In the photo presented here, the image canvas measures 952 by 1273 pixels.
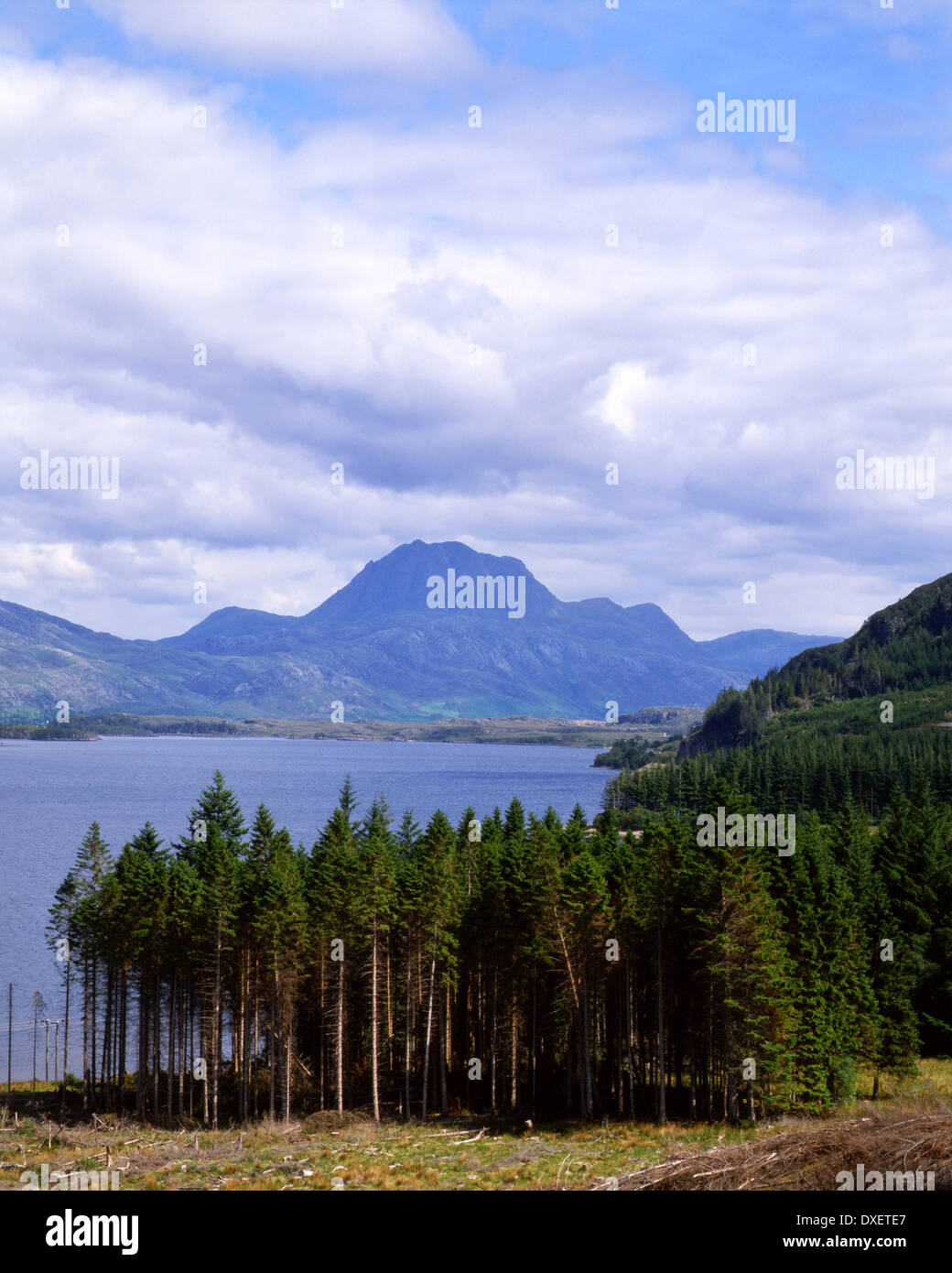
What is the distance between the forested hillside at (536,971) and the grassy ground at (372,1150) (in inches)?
134

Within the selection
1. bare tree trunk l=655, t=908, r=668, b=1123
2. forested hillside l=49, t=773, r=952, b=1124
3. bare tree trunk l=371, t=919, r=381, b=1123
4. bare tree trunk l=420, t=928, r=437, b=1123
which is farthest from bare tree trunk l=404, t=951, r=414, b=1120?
bare tree trunk l=655, t=908, r=668, b=1123

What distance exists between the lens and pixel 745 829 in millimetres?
40625

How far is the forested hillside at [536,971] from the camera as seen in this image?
41969 mm

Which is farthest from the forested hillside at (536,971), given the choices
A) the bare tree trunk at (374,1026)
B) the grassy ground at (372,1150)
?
the grassy ground at (372,1150)

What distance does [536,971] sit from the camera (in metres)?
48.0

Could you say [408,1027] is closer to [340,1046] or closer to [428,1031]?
[428,1031]

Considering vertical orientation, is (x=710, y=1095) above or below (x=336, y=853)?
below

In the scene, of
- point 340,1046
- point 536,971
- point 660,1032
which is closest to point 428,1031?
point 340,1046

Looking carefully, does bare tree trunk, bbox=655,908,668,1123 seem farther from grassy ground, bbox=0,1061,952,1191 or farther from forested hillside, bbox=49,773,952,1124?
grassy ground, bbox=0,1061,952,1191

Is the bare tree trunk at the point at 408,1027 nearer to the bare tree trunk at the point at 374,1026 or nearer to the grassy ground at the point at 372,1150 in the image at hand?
the bare tree trunk at the point at 374,1026
